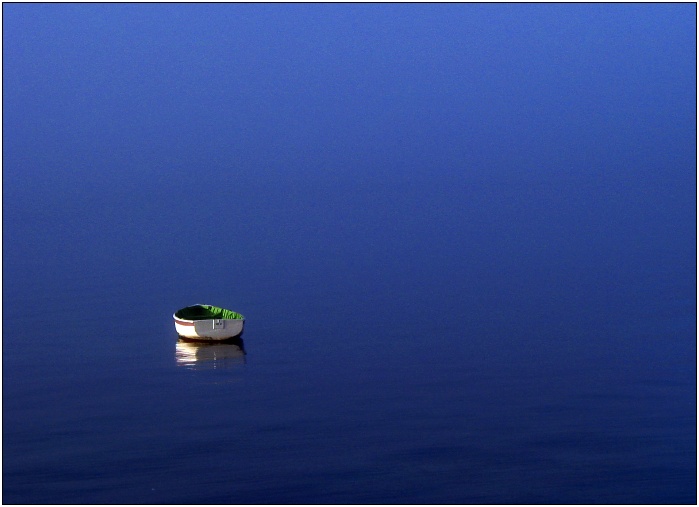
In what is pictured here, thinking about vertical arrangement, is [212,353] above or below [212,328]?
below

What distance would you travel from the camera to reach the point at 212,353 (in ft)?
197

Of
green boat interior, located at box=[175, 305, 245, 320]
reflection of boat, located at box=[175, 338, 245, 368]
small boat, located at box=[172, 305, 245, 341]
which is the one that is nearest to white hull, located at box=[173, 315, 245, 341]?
small boat, located at box=[172, 305, 245, 341]

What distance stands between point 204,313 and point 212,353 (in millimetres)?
3943

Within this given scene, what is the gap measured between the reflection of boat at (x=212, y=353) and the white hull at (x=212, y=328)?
0.42 metres

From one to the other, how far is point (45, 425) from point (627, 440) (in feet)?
72.0

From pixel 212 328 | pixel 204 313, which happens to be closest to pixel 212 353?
pixel 212 328

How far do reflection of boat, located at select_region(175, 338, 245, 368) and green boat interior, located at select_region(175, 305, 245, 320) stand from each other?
1269 mm

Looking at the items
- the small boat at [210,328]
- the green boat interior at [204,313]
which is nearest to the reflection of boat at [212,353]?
the small boat at [210,328]

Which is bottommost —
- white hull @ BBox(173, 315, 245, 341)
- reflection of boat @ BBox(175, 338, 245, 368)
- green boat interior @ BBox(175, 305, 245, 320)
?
reflection of boat @ BBox(175, 338, 245, 368)

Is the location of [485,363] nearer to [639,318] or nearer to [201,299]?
[639,318]

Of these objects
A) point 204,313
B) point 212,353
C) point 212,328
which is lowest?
point 212,353

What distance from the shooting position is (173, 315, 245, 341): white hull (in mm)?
60938

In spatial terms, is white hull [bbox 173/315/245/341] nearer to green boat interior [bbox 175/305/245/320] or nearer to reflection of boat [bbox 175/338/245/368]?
reflection of boat [bbox 175/338/245/368]

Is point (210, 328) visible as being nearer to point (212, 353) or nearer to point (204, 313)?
point (212, 353)
